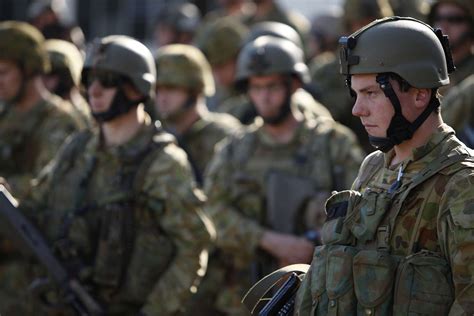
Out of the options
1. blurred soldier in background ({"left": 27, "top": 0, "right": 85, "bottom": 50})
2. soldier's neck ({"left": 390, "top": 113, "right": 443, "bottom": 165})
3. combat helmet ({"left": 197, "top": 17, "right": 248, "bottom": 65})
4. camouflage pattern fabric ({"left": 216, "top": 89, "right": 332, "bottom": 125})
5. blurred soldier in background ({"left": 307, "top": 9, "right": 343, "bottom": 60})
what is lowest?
blurred soldier in background ({"left": 307, "top": 9, "right": 343, "bottom": 60})

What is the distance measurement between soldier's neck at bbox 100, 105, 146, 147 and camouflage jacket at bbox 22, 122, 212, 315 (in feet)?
0.22

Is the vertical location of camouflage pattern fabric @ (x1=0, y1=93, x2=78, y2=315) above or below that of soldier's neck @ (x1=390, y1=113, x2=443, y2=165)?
below

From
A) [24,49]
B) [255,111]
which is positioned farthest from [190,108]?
[24,49]

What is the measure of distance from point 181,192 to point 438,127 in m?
2.59

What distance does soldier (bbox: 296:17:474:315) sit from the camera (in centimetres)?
492

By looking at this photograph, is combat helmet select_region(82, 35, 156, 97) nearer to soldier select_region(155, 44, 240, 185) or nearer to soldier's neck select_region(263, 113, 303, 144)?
soldier's neck select_region(263, 113, 303, 144)

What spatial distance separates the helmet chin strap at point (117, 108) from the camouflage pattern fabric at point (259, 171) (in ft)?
4.36

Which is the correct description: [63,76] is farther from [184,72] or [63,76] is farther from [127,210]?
[127,210]

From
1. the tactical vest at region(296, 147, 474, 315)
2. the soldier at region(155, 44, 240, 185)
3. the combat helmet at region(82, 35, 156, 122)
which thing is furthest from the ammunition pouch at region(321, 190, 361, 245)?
the soldier at region(155, 44, 240, 185)

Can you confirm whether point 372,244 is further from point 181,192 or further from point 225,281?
point 225,281

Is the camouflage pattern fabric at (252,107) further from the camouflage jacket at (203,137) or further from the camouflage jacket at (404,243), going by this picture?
the camouflage jacket at (404,243)

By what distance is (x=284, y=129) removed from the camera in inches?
351

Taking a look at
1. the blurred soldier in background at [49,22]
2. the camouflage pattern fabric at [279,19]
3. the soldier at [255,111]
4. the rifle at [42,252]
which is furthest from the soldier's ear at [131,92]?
the blurred soldier in background at [49,22]

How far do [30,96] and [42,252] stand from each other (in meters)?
2.57
